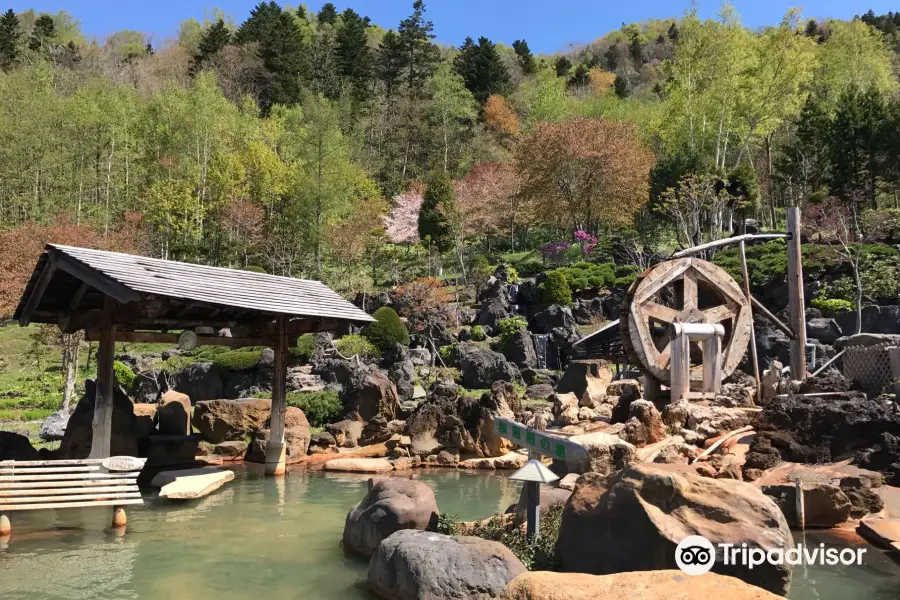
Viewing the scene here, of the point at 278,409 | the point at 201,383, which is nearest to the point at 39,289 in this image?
the point at 278,409

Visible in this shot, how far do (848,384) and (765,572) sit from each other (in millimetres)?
7543

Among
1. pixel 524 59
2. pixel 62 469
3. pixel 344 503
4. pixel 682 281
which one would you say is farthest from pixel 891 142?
pixel 524 59

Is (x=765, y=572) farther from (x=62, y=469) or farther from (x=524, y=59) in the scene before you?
(x=524, y=59)

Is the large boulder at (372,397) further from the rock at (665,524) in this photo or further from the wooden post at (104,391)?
the rock at (665,524)

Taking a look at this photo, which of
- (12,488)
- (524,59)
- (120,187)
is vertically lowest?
(12,488)

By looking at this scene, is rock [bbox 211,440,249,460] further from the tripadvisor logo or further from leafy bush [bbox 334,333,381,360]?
the tripadvisor logo

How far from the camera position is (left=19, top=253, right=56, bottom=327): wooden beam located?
9.01 m

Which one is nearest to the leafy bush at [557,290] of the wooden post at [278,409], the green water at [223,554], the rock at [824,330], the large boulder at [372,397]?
→ the rock at [824,330]

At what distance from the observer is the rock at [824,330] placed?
831 inches

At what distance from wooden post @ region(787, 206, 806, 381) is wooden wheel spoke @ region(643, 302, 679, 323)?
2107mm

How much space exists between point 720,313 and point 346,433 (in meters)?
7.77

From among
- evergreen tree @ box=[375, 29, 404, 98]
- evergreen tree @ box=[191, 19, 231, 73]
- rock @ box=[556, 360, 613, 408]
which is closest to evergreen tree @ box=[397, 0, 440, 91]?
evergreen tree @ box=[375, 29, 404, 98]

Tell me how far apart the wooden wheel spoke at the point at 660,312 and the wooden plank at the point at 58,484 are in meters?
8.86

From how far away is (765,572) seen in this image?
4.64 metres
